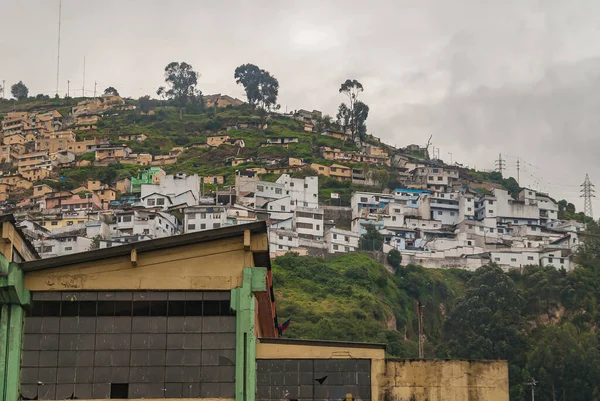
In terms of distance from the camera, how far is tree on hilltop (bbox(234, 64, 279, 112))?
19638 centimetres

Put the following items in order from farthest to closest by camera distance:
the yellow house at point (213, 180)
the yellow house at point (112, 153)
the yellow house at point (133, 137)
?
the yellow house at point (133, 137) → the yellow house at point (112, 153) → the yellow house at point (213, 180)

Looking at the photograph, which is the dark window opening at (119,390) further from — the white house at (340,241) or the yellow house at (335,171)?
the yellow house at (335,171)

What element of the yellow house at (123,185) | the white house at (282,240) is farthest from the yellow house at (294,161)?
the white house at (282,240)

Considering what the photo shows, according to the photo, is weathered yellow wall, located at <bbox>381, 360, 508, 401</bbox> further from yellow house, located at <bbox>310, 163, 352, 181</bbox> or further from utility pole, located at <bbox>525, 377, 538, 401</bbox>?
yellow house, located at <bbox>310, 163, 352, 181</bbox>

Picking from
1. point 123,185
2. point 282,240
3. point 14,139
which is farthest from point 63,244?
point 14,139

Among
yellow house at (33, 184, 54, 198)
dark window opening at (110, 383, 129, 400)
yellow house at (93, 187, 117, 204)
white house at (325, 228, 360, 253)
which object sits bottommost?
dark window opening at (110, 383, 129, 400)

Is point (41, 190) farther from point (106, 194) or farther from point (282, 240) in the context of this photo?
point (282, 240)

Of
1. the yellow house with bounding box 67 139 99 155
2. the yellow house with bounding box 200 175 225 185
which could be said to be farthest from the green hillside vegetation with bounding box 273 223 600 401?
the yellow house with bounding box 67 139 99 155

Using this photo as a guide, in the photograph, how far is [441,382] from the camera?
24.2 metres

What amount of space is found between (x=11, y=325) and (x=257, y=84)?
574 feet

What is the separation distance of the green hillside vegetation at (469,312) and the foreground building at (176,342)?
71.7 m

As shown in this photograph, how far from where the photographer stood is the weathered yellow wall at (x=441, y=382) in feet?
79.3

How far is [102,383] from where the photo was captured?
2391 centimetres

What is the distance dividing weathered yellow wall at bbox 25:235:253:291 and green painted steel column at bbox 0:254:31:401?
1.58 feet
